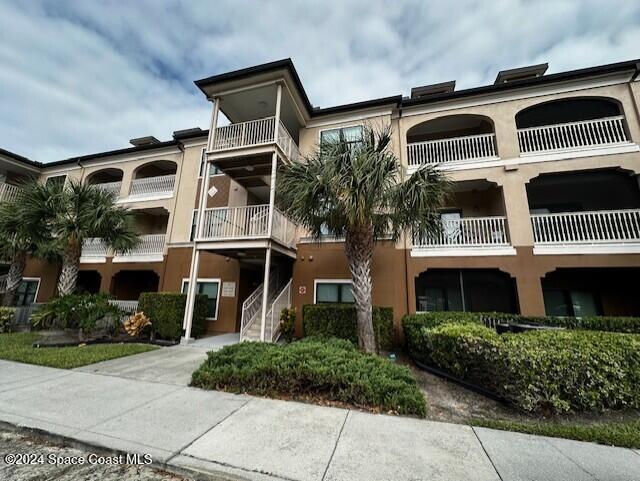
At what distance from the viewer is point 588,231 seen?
357 inches

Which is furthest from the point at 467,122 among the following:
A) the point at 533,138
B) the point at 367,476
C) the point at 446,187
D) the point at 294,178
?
the point at 367,476

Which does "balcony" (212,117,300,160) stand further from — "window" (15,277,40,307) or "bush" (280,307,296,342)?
"window" (15,277,40,307)

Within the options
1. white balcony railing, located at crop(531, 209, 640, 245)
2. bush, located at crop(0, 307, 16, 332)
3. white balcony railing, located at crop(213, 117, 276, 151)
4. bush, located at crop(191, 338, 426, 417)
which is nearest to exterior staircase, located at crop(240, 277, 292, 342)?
bush, located at crop(191, 338, 426, 417)

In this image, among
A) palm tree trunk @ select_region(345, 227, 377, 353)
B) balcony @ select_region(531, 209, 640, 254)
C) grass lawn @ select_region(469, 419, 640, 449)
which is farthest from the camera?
balcony @ select_region(531, 209, 640, 254)

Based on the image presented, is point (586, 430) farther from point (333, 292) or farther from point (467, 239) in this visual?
point (333, 292)

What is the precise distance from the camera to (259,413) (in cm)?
408

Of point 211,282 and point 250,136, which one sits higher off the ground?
point 250,136

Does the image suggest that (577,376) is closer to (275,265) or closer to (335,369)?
(335,369)

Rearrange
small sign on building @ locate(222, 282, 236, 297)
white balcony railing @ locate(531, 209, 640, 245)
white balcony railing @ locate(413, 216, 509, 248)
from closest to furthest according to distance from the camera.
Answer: white balcony railing @ locate(531, 209, 640, 245) → white balcony railing @ locate(413, 216, 509, 248) → small sign on building @ locate(222, 282, 236, 297)

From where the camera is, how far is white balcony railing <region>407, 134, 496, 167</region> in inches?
416

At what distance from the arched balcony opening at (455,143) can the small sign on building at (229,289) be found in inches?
390

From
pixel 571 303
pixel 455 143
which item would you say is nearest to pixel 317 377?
pixel 455 143

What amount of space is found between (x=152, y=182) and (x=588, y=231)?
20447mm

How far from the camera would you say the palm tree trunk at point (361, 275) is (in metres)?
7.09
